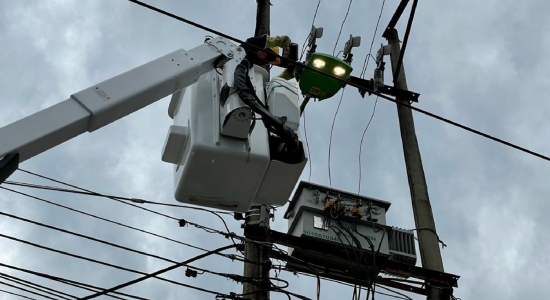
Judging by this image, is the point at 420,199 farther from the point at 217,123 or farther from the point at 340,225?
the point at 217,123

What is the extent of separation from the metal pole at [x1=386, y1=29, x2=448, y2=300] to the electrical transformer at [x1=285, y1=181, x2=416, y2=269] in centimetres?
30

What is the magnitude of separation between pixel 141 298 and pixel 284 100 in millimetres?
2032

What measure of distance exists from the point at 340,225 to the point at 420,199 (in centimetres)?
110

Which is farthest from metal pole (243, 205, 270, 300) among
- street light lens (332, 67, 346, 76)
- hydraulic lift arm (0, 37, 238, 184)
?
hydraulic lift arm (0, 37, 238, 184)

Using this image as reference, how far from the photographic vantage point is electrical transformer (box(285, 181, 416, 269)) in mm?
6730

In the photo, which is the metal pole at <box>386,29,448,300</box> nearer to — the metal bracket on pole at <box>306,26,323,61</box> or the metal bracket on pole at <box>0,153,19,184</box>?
the metal bracket on pole at <box>306,26,323,61</box>

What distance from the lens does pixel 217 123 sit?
4676 millimetres

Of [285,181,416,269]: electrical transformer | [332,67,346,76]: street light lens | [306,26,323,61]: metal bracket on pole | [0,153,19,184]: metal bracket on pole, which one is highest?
[306,26,323,61]: metal bracket on pole

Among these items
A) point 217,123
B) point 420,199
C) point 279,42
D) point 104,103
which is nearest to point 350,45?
point 420,199

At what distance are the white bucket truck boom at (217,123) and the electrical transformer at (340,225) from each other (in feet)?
5.82

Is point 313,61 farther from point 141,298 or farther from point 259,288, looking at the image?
point 141,298

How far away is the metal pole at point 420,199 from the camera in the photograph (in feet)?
22.8

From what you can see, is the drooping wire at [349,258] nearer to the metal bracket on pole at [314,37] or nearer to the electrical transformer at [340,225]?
the electrical transformer at [340,225]

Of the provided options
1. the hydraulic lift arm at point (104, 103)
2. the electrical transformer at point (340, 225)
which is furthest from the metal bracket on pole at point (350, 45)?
the hydraulic lift arm at point (104, 103)
